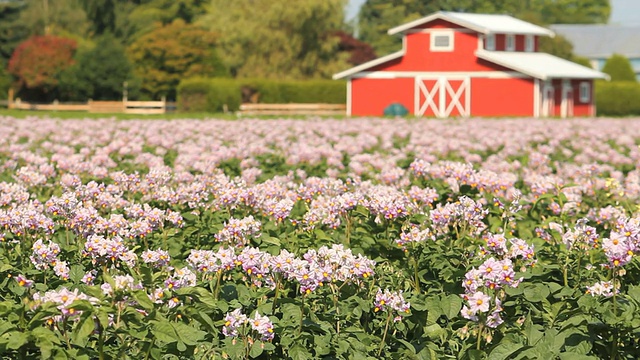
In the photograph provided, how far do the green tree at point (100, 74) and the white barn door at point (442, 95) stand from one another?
21.4 meters

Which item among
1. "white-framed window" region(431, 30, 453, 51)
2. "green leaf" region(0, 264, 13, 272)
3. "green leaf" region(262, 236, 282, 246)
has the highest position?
"white-framed window" region(431, 30, 453, 51)

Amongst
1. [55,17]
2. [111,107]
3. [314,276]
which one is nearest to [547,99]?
[111,107]

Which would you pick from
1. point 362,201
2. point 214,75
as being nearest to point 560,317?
point 362,201

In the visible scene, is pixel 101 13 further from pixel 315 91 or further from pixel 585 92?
pixel 585 92

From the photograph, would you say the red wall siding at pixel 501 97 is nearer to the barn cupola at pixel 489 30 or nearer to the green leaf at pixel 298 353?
the barn cupola at pixel 489 30

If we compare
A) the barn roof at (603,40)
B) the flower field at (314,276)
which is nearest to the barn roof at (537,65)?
the flower field at (314,276)

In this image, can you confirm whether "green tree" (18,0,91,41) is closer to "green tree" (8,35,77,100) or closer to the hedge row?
"green tree" (8,35,77,100)

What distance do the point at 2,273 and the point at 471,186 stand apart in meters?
3.88

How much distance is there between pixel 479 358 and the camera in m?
5.38

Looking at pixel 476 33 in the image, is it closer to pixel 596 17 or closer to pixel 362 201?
pixel 362 201

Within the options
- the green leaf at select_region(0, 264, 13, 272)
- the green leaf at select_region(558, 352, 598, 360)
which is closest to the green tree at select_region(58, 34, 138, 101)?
the green leaf at select_region(0, 264, 13, 272)

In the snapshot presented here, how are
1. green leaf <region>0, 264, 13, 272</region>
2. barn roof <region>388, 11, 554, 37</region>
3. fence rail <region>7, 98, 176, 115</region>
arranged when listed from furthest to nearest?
fence rail <region>7, 98, 176, 115</region>, barn roof <region>388, 11, 554, 37</region>, green leaf <region>0, 264, 13, 272</region>

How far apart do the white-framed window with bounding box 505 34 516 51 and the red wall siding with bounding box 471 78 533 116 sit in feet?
22.6

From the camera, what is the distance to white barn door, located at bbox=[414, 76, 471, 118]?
56.7m
